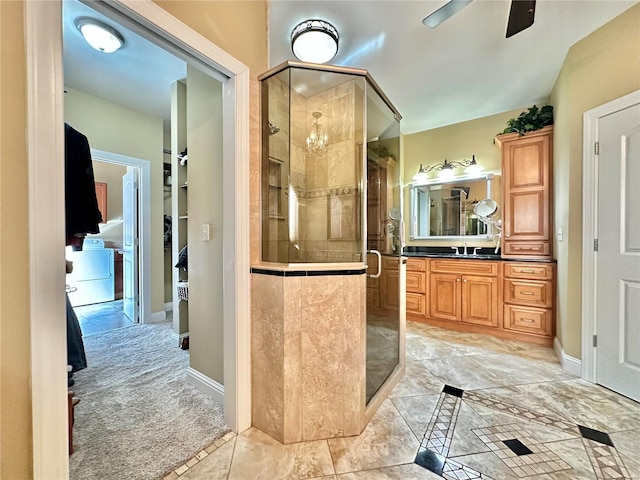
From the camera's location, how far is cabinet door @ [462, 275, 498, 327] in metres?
3.02

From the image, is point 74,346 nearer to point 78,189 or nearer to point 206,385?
point 206,385

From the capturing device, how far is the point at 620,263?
1.90m

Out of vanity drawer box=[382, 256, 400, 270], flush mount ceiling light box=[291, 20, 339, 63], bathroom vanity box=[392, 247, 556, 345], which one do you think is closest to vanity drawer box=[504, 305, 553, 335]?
bathroom vanity box=[392, 247, 556, 345]

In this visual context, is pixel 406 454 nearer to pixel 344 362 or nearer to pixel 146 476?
pixel 344 362

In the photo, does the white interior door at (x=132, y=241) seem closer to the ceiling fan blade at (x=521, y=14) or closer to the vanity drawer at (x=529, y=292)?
the ceiling fan blade at (x=521, y=14)

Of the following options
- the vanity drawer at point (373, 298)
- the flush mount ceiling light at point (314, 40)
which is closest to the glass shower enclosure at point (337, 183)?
the vanity drawer at point (373, 298)

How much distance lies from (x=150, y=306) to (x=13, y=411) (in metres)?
3.02

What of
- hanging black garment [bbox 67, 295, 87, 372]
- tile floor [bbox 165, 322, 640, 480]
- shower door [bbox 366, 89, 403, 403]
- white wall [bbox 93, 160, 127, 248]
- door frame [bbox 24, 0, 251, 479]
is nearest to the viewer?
door frame [bbox 24, 0, 251, 479]

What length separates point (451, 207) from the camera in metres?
3.70

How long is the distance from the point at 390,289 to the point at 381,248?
33 cm

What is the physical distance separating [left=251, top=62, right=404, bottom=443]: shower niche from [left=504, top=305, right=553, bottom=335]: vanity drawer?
5.25 ft

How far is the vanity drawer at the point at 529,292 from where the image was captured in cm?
274

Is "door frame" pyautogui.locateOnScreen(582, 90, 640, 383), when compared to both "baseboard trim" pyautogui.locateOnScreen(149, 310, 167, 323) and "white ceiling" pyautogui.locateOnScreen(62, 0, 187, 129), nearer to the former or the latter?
"white ceiling" pyautogui.locateOnScreen(62, 0, 187, 129)

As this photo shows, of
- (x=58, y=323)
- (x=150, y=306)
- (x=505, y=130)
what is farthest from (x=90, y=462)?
(x=505, y=130)
